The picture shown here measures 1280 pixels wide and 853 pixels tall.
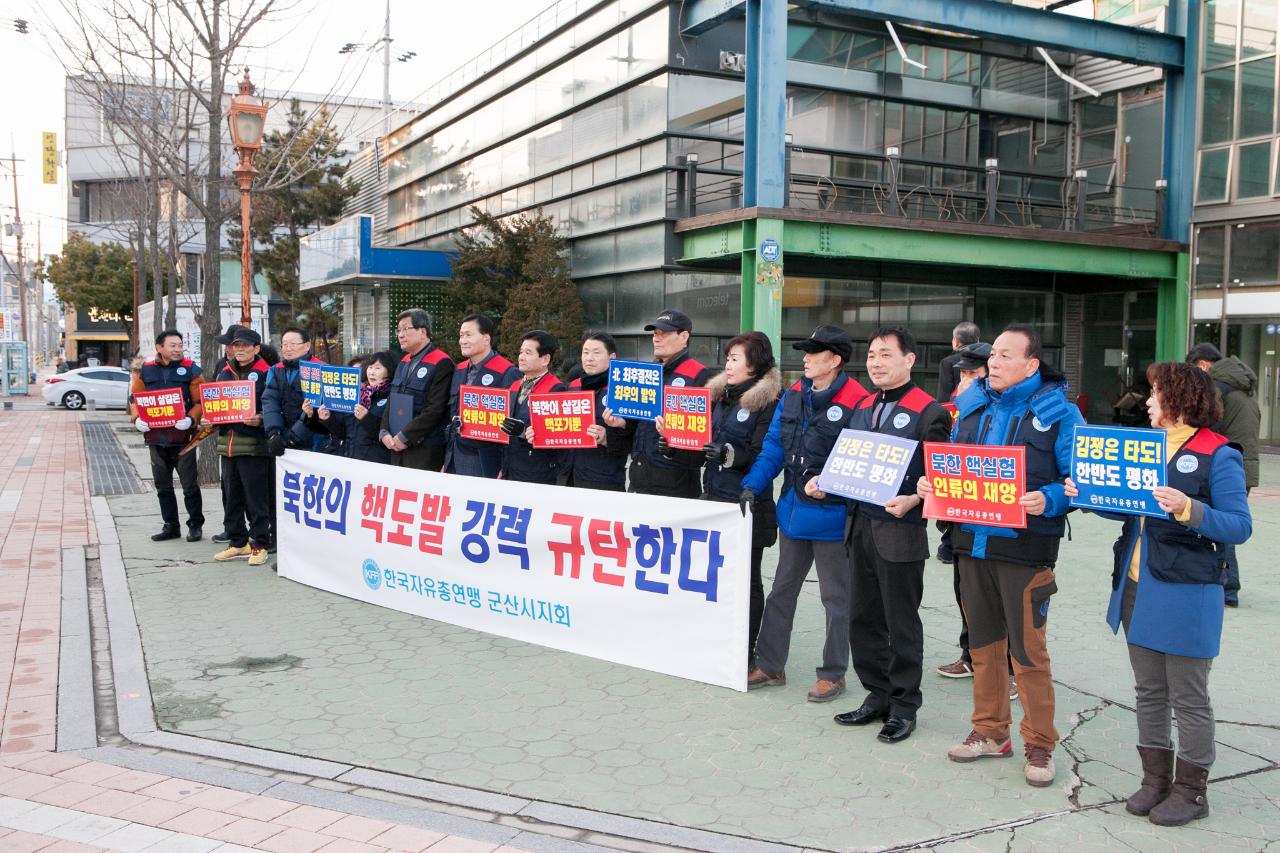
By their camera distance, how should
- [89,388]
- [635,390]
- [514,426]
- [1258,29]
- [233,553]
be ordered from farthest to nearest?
1. [89,388]
2. [1258,29]
3. [233,553]
4. [514,426]
5. [635,390]

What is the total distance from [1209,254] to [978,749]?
20.4m

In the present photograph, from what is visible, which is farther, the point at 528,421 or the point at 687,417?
the point at 528,421

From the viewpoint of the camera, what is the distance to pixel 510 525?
Answer: 268 inches

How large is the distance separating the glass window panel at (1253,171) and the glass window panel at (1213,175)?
0.97 feet

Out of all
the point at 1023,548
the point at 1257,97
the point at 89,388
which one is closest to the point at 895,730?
the point at 1023,548

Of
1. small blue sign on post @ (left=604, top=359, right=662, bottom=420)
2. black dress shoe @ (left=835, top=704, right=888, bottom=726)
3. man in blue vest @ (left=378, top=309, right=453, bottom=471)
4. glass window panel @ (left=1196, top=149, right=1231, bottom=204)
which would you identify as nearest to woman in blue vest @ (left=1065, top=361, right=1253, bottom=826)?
black dress shoe @ (left=835, top=704, right=888, bottom=726)

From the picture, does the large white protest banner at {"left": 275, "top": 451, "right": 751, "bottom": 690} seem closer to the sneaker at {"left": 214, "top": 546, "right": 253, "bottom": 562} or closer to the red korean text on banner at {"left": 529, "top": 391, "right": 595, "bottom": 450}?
the red korean text on banner at {"left": 529, "top": 391, "right": 595, "bottom": 450}

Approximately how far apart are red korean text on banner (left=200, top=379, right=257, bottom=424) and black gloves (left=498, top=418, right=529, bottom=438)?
9.57 ft

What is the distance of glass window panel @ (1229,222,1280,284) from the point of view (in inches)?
816

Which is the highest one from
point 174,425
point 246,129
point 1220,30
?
point 1220,30

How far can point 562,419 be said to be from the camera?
7.43m

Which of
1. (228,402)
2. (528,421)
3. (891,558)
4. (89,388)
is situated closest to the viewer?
(891,558)

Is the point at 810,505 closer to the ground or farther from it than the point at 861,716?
farther from it

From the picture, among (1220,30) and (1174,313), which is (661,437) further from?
(1220,30)
